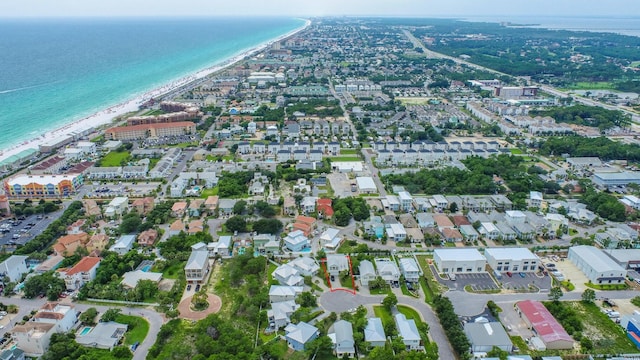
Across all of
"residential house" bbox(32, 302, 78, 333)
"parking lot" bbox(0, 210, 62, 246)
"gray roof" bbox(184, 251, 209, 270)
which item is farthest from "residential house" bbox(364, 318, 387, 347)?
"parking lot" bbox(0, 210, 62, 246)

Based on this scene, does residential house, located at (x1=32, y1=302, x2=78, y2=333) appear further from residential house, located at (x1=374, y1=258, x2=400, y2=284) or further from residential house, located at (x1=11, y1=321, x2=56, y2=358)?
residential house, located at (x1=374, y1=258, x2=400, y2=284)

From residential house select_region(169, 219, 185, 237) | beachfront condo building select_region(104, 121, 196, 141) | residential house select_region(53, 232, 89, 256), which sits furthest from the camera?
beachfront condo building select_region(104, 121, 196, 141)

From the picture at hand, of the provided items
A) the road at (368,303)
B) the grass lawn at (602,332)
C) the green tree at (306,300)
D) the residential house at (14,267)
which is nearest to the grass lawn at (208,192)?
the residential house at (14,267)

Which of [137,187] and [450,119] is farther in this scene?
[450,119]

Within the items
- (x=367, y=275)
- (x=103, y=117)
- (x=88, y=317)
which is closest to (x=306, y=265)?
(x=367, y=275)

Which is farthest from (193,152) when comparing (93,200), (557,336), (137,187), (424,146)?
(557,336)

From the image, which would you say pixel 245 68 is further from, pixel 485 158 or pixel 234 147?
pixel 485 158
